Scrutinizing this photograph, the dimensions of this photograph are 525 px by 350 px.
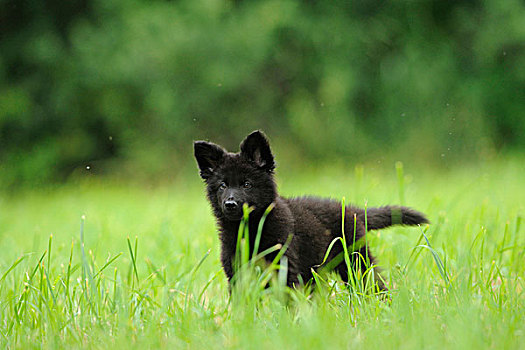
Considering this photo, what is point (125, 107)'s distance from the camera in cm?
1297

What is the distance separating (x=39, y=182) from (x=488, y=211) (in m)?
9.46

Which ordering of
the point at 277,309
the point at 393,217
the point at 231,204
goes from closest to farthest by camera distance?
1. the point at 277,309
2. the point at 231,204
3. the point at 393,217

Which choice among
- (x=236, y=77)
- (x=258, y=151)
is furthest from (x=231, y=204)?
(x=236, y=77)

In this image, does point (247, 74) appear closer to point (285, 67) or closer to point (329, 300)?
point (285, 67)

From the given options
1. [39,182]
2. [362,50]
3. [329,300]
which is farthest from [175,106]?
[329,300]

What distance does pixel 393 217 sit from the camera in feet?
13.1

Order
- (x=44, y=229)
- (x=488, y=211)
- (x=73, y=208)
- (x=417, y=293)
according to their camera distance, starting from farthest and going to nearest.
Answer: (x=73, y=208) → (x=44, y=229) → (x=488, y=211) → (x=417, y=293)

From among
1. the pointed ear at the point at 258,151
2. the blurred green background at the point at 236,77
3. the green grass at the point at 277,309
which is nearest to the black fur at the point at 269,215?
the pointed ear at the point at 258,151

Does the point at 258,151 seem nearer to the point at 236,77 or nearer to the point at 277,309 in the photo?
the point at 277,309

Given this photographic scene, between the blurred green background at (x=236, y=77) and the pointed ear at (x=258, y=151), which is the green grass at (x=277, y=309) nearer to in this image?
the pointed ear at (x=258, y=151)

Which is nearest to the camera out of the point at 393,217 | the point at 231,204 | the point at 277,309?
the point at 277,309

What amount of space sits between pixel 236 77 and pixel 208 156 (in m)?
8.63

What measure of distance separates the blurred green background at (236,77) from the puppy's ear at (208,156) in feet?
26.9

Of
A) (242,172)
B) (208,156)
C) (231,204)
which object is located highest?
(208,156)
